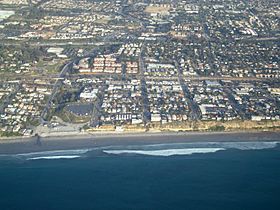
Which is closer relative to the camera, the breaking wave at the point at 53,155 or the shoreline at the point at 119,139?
the breaking wave at the point at 53,155

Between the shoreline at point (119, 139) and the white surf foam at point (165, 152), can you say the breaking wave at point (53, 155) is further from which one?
the white surf foam at point (165, 152)

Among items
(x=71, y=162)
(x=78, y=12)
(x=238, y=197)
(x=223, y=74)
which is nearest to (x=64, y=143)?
(x=71, y=162)

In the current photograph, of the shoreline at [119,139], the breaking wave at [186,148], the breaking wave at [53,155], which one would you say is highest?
the shoreline at [119,139]

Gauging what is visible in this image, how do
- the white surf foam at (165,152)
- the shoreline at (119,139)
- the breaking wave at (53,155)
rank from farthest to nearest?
1. the shoreline at (119,139)
2. the white surf foam at (165,152)
3. the breaking wave at (53,155)

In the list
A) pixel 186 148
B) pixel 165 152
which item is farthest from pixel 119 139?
pixel 186 148

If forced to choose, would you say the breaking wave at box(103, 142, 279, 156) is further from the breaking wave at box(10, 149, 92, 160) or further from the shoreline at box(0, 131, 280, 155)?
the breaking wave at box(10, 149, 92, 160)

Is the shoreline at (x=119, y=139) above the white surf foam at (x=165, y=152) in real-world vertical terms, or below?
above

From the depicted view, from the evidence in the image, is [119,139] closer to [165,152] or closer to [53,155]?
[165,152]

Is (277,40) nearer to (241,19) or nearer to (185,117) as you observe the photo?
(241,19)

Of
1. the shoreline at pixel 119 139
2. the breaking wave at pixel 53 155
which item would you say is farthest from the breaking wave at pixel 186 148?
the breaking wave at pixel 53 155

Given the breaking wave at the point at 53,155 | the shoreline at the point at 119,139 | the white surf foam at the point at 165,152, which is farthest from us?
the shoreline at the point at 119,139
